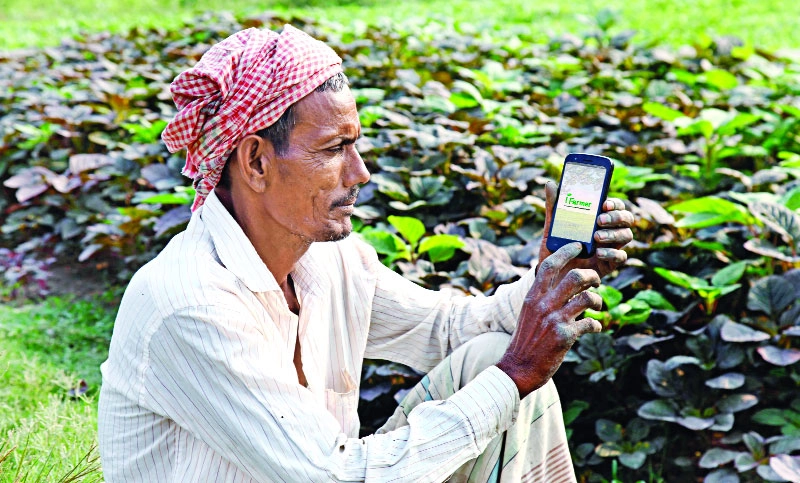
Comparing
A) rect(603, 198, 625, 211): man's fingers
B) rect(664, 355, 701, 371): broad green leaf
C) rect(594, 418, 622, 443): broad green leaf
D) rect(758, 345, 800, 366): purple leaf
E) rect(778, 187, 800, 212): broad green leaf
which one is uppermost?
rect(603, 198, 625, 211): man's fingers

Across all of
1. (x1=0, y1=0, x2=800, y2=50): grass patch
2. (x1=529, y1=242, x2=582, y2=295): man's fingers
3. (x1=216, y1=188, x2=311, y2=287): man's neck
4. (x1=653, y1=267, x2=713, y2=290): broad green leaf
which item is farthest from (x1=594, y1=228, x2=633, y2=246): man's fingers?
(x1=0, y1=0, x2=800, y2=50): grass patch

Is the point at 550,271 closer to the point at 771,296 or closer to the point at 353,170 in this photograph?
the point at 353,170

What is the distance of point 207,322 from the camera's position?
1.96 m

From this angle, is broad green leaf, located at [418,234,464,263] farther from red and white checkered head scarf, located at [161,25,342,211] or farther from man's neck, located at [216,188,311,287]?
red and white checkered head scarf, located at [161,25,342,211]

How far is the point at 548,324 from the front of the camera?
2090 millimetres

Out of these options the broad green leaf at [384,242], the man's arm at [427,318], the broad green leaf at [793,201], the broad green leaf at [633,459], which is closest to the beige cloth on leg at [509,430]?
the man's arm at [427,318]

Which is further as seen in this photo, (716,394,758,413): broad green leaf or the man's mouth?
(716,394,758,413): broad green leaf

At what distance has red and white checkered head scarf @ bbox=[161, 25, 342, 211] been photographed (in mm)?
2057

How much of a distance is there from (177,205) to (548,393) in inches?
104

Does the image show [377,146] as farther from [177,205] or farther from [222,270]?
[222,270]

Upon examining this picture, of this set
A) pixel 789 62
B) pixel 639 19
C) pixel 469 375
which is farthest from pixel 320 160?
pixel 639 19

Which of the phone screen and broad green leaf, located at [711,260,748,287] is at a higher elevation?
the phone screen

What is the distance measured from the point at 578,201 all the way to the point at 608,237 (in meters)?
0.11

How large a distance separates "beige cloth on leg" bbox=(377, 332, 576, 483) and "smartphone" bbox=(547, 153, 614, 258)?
11.3 inches
